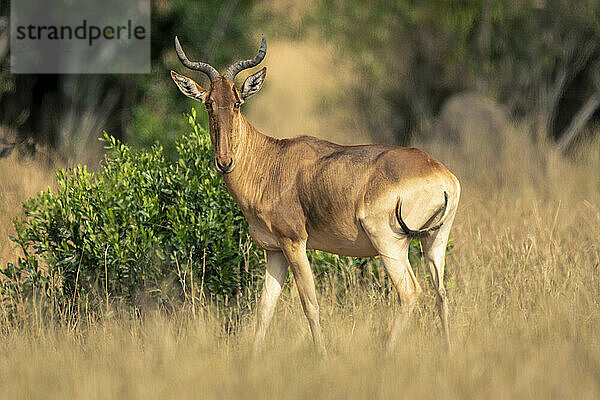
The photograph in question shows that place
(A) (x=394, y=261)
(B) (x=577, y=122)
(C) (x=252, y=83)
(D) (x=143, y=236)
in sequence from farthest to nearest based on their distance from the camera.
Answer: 1. (B) (x=577, y=122)
2. (D) (x=143, y=236)
3. (C) (x=252, y=83)
4. (A) (x=394, y=261)

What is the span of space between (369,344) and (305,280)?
659 mm

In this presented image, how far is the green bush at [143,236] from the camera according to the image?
7.96m

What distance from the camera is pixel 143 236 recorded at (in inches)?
314

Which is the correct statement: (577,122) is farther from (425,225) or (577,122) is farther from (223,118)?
(223,118)

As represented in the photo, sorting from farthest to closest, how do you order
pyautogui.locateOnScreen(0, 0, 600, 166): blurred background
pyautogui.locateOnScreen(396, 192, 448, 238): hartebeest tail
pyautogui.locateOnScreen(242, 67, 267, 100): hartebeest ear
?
1. pyautogui.locateOnScreen(0, 0, 600, 166): blurred background
2. pyautogui.locateOnScreen(242, 67, 267, 100): hartebeest ear
3. pyautogui.locateOnScreen(396, 192, 448, 238): hartebeest tail

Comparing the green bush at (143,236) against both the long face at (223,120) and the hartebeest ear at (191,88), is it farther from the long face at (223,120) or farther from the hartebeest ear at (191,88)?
the long face at (223,120)

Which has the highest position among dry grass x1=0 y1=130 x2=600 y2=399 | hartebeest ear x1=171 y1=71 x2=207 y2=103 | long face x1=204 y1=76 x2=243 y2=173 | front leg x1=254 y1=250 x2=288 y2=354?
hartebeest ear x1=171 y1=71 x2=207 y2=103

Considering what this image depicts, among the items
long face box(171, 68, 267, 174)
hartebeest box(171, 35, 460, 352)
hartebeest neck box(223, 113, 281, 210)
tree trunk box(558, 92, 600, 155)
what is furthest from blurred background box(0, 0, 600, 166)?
long face box(171, 68, 267, 174)

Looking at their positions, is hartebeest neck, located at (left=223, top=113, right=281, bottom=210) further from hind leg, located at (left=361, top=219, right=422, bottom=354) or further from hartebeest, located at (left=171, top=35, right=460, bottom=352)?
hind leg, located at (left=361, top=219, right=422, bottom=354)

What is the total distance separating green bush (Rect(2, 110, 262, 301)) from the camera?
7965mm

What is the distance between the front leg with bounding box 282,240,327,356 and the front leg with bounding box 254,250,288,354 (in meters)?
0.30

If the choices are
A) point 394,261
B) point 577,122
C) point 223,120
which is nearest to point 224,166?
point 223,120

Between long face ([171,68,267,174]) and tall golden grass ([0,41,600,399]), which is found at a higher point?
long face ([171,68,267,174])

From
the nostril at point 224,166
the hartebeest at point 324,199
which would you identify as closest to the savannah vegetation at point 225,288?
the hartebeest at point 324,199
